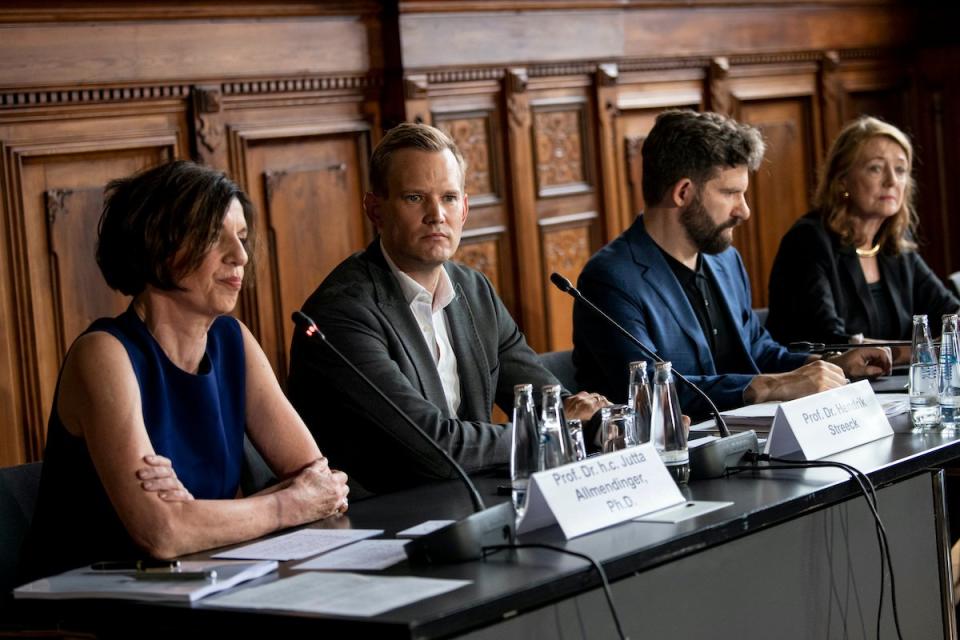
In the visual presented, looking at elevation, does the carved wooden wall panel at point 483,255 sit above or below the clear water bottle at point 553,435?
above

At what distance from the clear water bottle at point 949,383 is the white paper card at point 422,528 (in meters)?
1.18

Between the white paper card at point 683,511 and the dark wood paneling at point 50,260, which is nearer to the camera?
the white paper card at point 683,511

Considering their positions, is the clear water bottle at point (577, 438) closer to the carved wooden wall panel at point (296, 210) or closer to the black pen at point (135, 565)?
the black pen at point (135, 565)

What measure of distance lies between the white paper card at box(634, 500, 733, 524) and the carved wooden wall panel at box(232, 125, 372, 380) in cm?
271

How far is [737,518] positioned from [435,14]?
3.54 m

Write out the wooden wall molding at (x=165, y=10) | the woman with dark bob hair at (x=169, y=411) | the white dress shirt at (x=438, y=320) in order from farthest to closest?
the wooden wall molding at (x=165, y=10) → the white dress shirt at (x=438, y=320) → the woman with dark bob hair at (x=169, y=411)

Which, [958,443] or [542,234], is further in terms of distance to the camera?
[542,234]

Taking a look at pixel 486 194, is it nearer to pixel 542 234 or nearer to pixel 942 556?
pixel 542 234

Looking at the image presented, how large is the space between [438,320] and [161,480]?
1.02 m

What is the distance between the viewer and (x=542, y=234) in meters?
5.66

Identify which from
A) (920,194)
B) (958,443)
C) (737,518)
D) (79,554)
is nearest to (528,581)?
(737,518)

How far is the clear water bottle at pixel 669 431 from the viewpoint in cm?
235

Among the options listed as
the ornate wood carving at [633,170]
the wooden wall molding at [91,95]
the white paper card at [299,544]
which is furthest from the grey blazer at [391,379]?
the ornate wood carving at [633,170]

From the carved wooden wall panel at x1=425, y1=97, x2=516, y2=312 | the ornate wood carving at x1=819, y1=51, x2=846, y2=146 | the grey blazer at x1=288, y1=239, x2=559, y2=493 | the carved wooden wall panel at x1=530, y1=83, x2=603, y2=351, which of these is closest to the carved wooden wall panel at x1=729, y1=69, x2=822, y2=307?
the ornate wood carving at x1=819, y1=51, x2=846, y2=146
